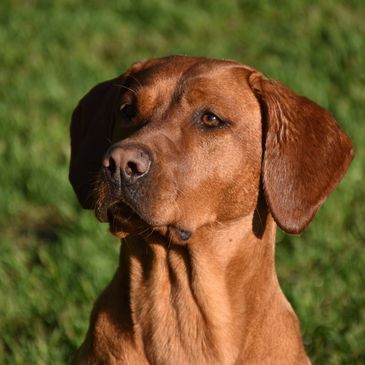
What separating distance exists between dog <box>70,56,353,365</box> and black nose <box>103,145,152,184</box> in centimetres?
25

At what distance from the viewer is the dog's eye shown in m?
5.02

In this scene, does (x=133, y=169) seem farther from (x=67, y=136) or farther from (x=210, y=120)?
(x=67, y=136)

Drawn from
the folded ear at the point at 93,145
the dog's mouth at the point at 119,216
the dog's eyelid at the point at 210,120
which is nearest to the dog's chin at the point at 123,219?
the dog's mouth at the point at 119,216

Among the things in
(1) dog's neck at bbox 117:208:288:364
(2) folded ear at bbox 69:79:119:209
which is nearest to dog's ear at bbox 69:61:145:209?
(2) folded ear at bbox 69:79:119:209

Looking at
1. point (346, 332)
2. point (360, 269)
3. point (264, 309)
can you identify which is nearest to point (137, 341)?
point (264, 309)

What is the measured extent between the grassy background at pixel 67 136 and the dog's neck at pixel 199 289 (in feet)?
4.17

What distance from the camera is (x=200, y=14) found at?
11.6 metres

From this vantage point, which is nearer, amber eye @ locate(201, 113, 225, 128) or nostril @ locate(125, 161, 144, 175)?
nostril @ locate(125, 161, 144, 175)

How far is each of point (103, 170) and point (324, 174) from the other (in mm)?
1038

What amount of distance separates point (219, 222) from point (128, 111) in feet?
2.26

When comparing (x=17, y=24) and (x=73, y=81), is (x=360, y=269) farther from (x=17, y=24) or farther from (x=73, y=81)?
(x=17, y=24)

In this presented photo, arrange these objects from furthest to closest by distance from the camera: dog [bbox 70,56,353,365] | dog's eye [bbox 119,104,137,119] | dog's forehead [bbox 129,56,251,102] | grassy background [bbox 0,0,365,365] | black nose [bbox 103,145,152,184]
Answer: grassy background [bbox 0,0,365,365], dog's eye [bbox 119,104,137,119], dog's forehead [bbox 129,56,251,102], dog [bbox 70,56,353,365], black nose [bbox 103,145,152,184]

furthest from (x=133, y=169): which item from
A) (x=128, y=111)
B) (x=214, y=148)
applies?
(x=128, y=111)

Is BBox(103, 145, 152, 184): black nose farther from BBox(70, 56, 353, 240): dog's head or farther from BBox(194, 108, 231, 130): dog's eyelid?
BBox(194, 108, 231, 130): dog's eyelid
